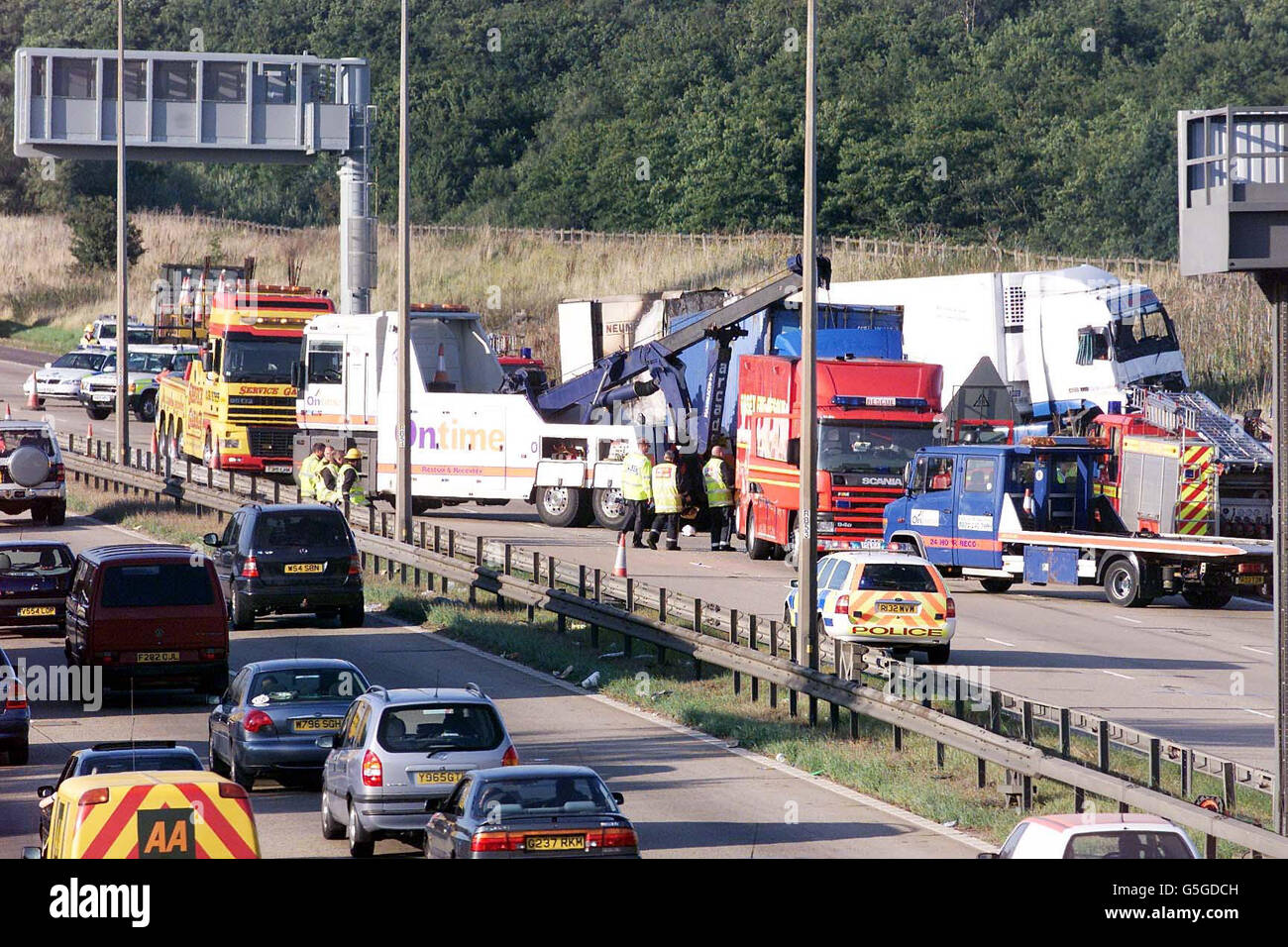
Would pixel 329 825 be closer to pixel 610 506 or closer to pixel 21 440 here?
pixel 610 506

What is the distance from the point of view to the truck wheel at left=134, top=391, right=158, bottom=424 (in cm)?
5862

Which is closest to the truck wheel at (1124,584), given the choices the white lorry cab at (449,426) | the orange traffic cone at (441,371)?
the white lorry cab at (449,426)

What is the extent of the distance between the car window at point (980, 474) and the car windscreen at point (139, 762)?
2021 centimetres

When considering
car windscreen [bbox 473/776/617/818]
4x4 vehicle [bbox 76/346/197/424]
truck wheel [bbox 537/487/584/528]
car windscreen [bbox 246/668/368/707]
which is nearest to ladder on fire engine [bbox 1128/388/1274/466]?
truck wheel [bbox 537/487/584/528]

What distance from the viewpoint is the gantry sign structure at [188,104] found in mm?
61812

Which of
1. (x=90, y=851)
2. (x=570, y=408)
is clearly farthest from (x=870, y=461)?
(x=90, y=851)

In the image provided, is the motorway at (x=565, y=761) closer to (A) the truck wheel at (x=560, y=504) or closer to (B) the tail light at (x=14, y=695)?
(B) the tail light at (x=14, y=695)

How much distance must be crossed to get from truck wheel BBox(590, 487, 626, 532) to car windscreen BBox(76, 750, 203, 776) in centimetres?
2414

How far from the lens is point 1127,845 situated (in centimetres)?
1162

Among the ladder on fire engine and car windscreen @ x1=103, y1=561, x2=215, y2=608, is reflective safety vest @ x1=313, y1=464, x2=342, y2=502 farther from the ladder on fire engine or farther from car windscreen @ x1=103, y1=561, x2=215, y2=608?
the ladder on fire engine

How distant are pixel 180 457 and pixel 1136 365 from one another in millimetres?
22368

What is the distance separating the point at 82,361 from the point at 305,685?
42698mm

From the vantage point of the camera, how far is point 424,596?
103ft
